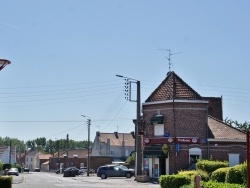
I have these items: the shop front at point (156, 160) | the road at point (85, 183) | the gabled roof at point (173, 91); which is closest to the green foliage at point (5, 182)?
the road at point (85, 183)

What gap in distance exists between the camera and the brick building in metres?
43.9

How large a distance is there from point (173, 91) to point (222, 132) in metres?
6.36

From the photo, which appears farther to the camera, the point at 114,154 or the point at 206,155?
the point at 114,154

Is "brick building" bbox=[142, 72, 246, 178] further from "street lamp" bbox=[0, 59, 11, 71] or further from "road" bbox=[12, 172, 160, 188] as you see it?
"street lamp" bbox=[0, 59, 11, 71]

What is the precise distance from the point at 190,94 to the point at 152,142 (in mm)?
6103

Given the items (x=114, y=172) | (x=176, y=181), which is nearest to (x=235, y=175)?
(x=176, y=181)

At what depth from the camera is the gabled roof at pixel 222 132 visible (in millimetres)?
44775

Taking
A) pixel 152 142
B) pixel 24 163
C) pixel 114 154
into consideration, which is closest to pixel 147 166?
pixel 152 142

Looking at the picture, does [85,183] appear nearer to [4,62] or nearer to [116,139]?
[4,62]

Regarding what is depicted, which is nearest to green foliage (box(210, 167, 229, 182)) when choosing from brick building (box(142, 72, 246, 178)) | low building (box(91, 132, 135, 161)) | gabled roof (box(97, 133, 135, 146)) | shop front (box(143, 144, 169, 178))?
brick building (box(142, 72, 246, 178))

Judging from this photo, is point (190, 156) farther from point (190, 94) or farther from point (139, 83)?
point (139, 83)

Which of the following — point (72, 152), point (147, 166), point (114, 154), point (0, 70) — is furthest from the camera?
point (72, 152)

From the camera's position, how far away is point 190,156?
44.1 m

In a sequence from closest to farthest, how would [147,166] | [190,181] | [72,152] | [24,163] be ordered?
[190,181]
[147,166]
[72,152]
[24,163]
